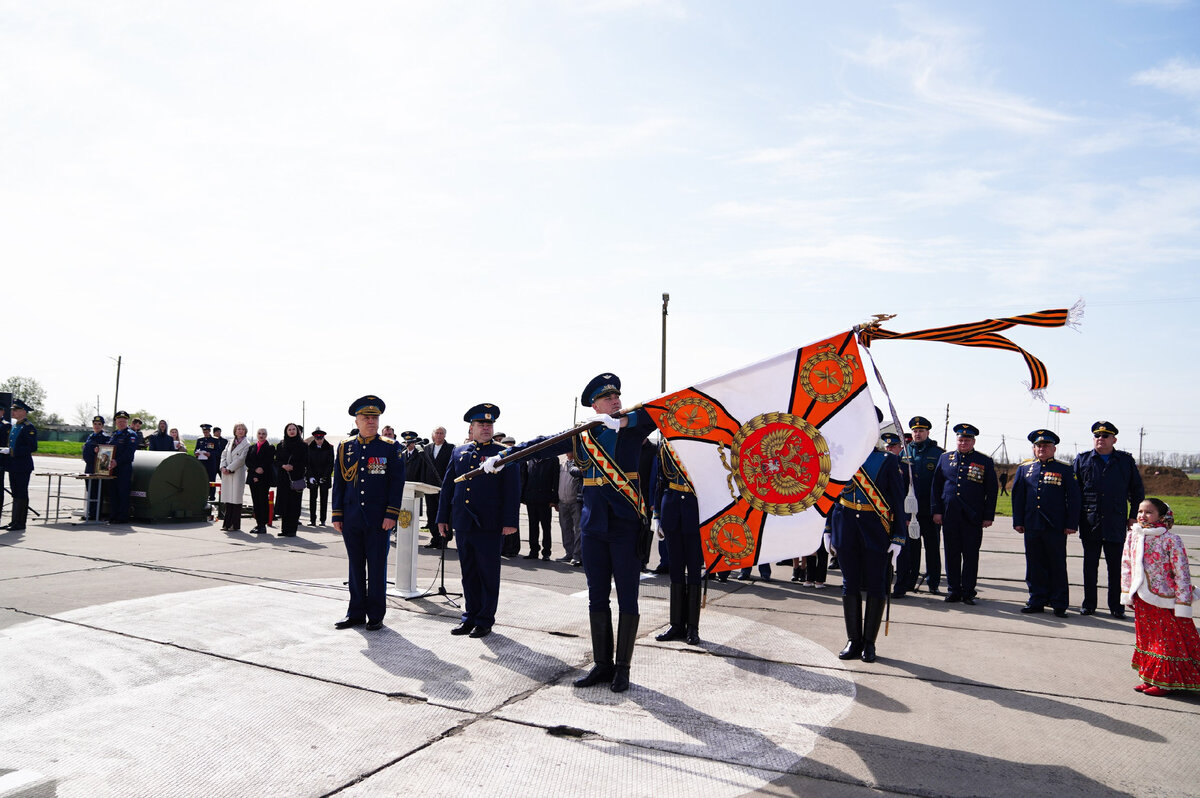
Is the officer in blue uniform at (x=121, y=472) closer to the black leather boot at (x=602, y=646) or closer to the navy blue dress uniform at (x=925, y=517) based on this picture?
the black leather boot at (x=602, y=646)

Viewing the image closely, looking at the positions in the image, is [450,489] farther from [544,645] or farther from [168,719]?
[168,719]

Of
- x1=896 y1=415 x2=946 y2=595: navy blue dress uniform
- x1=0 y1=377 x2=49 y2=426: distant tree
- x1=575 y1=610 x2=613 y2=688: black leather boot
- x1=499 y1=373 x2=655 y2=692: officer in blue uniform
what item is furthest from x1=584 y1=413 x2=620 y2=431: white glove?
x1=0 y1=377 x2=49 y2=426: distant tree

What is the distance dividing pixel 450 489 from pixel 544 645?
1576mm

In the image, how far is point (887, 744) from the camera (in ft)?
14.2

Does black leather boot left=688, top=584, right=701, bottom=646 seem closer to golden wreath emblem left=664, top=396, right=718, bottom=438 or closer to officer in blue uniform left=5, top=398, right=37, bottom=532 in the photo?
golden wreath emblem left=664, top=396, right=718, bottom=438

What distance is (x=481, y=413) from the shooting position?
6957 mm

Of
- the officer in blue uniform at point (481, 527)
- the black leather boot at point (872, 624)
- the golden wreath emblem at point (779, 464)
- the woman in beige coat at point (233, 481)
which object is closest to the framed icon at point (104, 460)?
the woman in beige coat at point (233, 481)

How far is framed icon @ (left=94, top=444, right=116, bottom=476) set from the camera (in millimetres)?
14125

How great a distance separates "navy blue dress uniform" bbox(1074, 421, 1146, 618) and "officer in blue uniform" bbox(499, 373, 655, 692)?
564 cm

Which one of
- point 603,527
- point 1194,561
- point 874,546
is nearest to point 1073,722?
point 874,546

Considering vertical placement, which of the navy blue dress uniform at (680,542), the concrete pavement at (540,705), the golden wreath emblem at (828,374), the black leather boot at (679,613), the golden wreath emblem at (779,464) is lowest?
the concrete pavement at (540,705)

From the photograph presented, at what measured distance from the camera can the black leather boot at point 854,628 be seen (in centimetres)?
615

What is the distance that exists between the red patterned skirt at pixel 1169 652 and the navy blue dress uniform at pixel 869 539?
1701 mm

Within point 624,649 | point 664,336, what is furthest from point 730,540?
point 664,336
